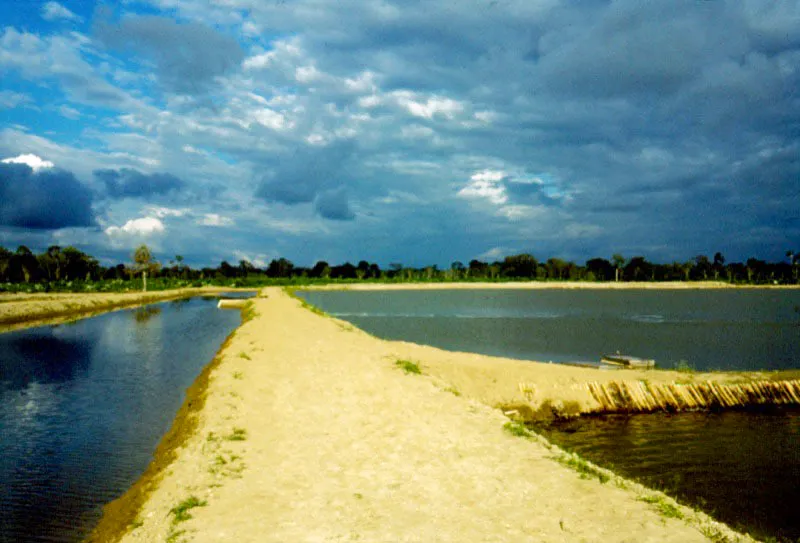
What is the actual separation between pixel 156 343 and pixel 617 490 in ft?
86.2

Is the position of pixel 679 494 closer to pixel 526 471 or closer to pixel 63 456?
pixel 526 471

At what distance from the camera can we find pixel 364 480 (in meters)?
7.81

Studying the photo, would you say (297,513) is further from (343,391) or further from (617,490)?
(343,391)

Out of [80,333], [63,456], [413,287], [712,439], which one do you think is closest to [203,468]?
[63,456]

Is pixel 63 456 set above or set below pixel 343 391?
below

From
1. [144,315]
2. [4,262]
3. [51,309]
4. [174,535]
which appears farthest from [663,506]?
[4,262]

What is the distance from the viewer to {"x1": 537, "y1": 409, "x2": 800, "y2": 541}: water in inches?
361

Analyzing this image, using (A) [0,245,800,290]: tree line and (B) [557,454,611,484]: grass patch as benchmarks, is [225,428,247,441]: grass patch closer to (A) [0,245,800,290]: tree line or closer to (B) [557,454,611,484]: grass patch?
(B) [557,454,611,484]: grass patch

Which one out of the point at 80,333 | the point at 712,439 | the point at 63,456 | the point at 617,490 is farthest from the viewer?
the point at 80,333

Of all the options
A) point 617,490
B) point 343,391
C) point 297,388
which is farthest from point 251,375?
point 617,490

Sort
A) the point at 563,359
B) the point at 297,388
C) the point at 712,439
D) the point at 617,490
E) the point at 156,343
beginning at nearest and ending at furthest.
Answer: the point at 617,490
the point at 712,439
the point at 297,388
the point at 563,359
the point at 156,343

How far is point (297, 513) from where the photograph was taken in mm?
6629

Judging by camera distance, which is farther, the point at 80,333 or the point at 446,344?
the point at 80,333

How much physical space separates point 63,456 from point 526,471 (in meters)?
8.82
